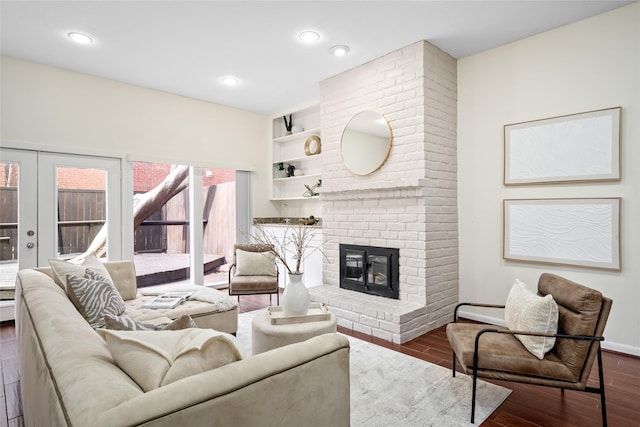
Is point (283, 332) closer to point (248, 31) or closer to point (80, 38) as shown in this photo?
point (248, 31)

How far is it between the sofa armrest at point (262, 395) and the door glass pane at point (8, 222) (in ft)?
13.7

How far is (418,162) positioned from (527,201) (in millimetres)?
1134

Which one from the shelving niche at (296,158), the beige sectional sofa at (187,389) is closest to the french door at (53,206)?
the shelving niche at (296,158)

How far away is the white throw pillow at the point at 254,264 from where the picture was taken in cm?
442

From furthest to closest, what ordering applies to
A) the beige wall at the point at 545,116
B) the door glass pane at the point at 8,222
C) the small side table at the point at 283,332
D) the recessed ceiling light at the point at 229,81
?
the recessed ceiling light at the point at 229,81 < the door glass pane at the point at 8,222 < the beige wall at the point at 545,116 < the small side table at the point at 283,332

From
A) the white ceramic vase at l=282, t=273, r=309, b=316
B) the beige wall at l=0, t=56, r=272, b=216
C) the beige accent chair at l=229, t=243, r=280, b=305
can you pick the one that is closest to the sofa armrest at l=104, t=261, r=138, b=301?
the beige accent chair at l=229, t=243, r=280, b=305

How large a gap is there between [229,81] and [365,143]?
2.01m

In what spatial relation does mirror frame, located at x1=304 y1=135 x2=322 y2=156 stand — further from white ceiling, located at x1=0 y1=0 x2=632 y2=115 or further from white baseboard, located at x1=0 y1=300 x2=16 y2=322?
white baseboard, located at x1=0 y1=300 x2=16 y2=322

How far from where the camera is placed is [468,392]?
2295 mm

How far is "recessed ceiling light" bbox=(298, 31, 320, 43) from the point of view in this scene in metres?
3.27

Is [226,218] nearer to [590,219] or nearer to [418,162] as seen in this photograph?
[418,162]

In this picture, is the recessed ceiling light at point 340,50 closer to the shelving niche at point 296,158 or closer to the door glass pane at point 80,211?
the shelving niche at point 296,158

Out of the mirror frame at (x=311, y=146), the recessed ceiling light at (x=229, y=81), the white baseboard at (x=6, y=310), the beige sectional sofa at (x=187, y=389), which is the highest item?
the recessed ceiling light at (x=229, y=81)

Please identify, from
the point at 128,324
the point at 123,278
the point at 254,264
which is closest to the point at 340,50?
the point at 254,264
